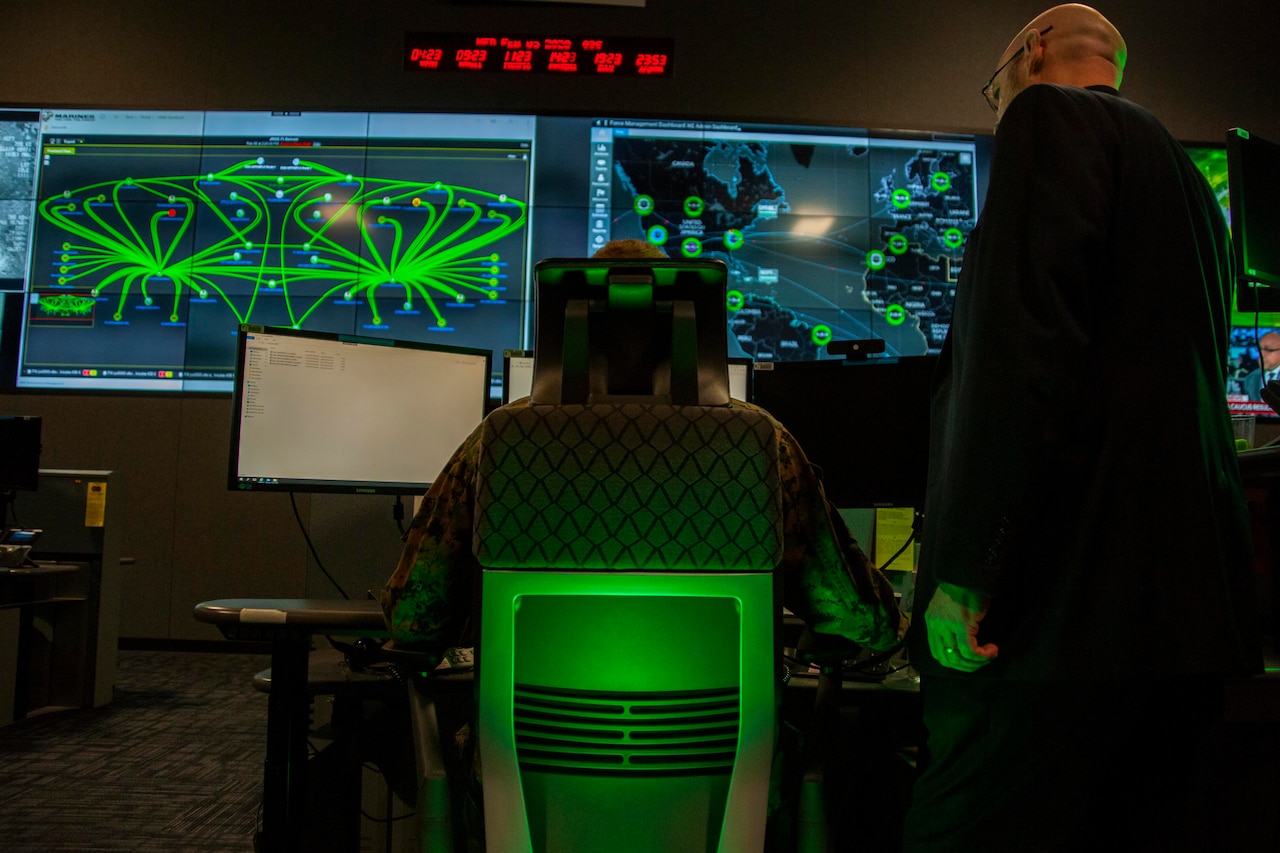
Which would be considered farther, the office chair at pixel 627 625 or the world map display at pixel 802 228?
the world map display at pixel 802 228

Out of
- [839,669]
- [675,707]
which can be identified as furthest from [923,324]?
[675,707]

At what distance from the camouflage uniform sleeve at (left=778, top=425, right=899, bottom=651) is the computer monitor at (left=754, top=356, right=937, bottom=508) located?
0.67 metres

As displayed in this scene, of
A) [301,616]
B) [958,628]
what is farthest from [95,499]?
[958,628]

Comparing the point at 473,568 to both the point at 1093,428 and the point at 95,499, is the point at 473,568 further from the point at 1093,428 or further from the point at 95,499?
the point at 95,499

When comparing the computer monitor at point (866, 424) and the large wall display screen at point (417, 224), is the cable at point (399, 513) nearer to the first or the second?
the computer monitor at point (866, 424)

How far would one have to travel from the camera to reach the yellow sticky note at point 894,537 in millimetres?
1736

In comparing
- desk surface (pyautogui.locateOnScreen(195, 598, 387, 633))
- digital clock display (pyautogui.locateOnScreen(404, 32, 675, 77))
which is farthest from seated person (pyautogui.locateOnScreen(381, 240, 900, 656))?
digital clock display (pyautogui.locateOnScreen(404, 32, 675, 77))

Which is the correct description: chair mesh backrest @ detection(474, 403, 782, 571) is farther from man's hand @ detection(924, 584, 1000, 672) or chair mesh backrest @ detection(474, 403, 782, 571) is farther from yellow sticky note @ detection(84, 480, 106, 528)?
yellow sticky note @ detection(84, 480, 106, 528)

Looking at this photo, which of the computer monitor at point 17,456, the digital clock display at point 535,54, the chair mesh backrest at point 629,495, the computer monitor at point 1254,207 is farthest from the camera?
the digital clock display at point 535,54

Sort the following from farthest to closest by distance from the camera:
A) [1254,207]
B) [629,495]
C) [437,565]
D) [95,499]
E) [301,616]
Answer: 1. [95,499]
2. [1254,207]
3. [301,616]
4. [437,565]
5. [629,495]

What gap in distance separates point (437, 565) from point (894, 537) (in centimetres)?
110

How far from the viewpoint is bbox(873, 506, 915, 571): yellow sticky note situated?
5.70 feet

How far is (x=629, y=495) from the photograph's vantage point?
845 millimetres

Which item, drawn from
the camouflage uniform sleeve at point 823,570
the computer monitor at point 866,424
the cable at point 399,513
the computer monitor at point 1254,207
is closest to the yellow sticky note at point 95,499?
the cable at point 399,513
